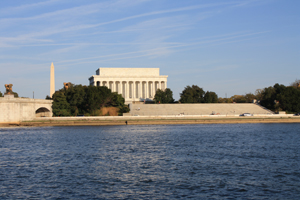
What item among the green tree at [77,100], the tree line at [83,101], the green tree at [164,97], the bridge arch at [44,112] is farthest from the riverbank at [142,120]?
the green tree at [164,97]

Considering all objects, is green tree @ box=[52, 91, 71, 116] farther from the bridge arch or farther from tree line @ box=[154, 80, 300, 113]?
tree line @ box=[154, 80, 300, 113]

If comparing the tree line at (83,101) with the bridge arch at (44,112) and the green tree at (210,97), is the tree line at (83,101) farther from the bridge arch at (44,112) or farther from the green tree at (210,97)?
the green tree at (210,97)

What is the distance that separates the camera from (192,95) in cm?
11944

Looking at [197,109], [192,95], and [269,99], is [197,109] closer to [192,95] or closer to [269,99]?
[192,95]

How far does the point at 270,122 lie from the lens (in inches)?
3359

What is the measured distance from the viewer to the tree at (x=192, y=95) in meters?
118

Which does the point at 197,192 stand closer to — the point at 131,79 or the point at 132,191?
the point at 132,191

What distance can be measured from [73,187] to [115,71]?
130699 mm

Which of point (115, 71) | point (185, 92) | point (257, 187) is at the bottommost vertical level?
point (257, 187)

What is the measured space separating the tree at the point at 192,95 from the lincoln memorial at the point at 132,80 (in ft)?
90.8

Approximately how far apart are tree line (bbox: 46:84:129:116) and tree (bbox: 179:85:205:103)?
26.2 m

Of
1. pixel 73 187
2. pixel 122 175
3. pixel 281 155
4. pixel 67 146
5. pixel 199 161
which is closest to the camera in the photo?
pixel 73 187

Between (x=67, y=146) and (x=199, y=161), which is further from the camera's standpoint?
(x=67, y=146)

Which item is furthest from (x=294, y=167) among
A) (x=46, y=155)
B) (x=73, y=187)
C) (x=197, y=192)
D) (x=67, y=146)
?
(x=67, y=146)
